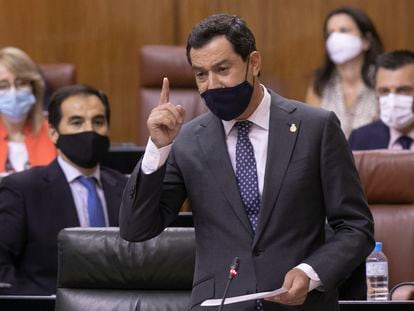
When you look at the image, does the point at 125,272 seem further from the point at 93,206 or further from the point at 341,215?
the point at 93,206

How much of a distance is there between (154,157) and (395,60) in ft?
7.60

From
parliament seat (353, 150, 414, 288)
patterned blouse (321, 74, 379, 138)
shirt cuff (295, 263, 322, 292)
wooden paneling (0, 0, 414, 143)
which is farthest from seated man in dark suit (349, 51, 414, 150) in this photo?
shirt cuff (295, 263, 322, 292)

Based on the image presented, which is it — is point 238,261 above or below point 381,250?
above

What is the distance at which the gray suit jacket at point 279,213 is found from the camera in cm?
215

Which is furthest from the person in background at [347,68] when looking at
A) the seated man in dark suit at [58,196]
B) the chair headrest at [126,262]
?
the chair headrest at [126,262]

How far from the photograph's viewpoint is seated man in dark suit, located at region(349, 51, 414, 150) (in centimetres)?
418

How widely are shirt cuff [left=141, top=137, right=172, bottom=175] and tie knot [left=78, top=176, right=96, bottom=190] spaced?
151cm

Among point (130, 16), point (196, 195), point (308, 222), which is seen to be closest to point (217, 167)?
point (196, 195)

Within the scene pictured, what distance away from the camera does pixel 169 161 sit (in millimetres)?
2260

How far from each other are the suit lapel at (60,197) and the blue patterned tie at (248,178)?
1368 mm

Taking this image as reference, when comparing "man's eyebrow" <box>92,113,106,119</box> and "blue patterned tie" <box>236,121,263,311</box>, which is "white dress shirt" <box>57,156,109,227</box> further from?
"blue patterned tie" <box>236,121,263,311</box>

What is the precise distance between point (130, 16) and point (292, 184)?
3851 millimetres

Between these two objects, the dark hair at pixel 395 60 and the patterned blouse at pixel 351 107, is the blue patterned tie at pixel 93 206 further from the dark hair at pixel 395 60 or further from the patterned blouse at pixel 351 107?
the patterned blouse at pixel 351 107

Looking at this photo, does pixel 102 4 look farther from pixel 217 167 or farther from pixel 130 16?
pixel 217 167
